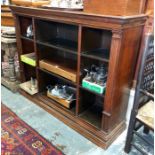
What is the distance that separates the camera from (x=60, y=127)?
1902 millimetres

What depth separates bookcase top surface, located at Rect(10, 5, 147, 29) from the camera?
1.24m

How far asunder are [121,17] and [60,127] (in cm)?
124

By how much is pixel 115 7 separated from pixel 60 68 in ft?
2.77

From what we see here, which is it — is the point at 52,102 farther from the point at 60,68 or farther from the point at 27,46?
the point at 27,46

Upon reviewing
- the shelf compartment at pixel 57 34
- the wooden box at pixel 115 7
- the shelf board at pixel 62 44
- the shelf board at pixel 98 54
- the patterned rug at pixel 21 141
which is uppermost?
the wooden box at pixel 115 7

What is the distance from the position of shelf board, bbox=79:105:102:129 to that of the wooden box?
1.02 metres

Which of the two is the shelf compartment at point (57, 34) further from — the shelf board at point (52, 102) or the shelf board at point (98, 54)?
the shelf board at point (52, 102)

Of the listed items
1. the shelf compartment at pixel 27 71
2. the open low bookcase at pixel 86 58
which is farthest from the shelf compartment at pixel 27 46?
the shelf compartment at pixel 27 71

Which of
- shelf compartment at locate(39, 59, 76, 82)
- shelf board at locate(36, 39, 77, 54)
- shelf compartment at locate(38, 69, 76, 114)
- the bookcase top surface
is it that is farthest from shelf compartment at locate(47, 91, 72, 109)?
the bookcase top surface

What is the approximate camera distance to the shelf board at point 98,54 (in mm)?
1492

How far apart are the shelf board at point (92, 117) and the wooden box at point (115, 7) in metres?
1.02

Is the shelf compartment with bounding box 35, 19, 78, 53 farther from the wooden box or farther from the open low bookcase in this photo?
the wooden box

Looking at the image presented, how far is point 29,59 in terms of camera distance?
2.17m

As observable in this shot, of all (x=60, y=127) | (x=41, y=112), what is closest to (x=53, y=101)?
(x=41, y=112)
